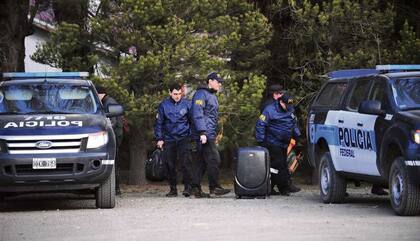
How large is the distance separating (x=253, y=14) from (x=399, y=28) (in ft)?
13.0

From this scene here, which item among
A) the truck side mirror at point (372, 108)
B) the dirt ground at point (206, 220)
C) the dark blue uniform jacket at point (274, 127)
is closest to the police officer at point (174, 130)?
the dirt ground at point (206, 220)

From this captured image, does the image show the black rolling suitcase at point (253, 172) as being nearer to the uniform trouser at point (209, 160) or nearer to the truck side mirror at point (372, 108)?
the uniform trouser at point (209, 160)

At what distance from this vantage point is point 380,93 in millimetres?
14297

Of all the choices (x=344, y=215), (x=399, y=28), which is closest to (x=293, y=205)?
(x=344, y=215)

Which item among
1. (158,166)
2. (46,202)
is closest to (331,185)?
(158,166)

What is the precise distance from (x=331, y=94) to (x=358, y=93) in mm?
1059

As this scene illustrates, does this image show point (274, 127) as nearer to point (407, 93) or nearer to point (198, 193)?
point (198, 193)

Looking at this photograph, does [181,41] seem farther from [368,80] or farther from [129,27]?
[368,80]

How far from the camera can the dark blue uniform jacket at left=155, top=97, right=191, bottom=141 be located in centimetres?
1706

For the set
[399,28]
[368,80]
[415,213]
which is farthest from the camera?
[399,28]

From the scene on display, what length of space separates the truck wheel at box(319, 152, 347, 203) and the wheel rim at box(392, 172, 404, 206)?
7.32ft

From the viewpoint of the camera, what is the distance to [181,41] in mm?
21047

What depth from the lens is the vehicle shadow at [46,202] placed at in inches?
606

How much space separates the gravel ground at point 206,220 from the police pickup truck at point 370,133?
412 mm
